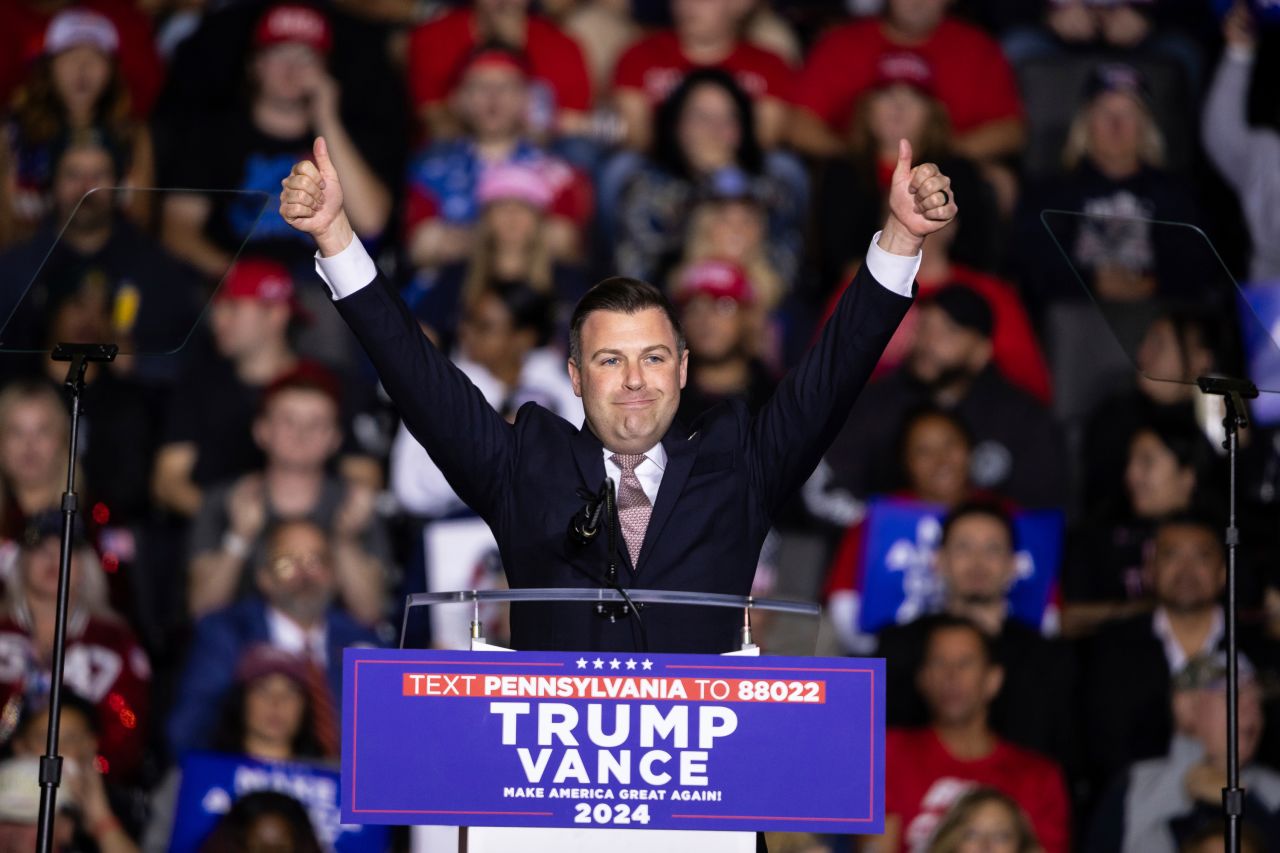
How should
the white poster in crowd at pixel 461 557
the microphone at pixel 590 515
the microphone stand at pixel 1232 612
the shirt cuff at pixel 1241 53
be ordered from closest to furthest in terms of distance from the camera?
the microphone at pixel 590 515
the microphone stand at pixel 1232 612
the white poster in crowd at pixel 461 557
the shirt cuff at pixel 1241 53

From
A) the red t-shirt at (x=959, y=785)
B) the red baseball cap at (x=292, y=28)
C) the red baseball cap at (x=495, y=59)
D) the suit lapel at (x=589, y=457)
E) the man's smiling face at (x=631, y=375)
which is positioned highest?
the red baseball cap at (x=292, y=28)

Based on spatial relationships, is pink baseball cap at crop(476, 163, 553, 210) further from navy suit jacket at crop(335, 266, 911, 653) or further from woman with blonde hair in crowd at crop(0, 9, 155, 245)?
navy suit jacket at crop(335, 266, 911, 653)

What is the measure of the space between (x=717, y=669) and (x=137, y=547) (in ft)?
12.9

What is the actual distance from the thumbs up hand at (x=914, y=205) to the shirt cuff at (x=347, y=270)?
85 centimetres

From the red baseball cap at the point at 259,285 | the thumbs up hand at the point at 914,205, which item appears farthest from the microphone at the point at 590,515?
the red baseball cap at the point at 259,285

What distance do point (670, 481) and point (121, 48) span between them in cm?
518

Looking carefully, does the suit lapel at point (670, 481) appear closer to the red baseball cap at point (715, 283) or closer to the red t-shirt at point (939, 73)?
the red baseball cap at point (715, 283)

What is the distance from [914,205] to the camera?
3.25 metres

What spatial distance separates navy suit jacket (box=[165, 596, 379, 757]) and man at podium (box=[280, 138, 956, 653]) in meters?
A: 2.66

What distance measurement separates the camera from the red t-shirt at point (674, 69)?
7586 mm

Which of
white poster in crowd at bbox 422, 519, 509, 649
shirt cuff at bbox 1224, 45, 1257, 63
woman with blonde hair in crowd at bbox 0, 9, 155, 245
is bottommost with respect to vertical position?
white poster in crowd at bbox 422, 519, 509, 649

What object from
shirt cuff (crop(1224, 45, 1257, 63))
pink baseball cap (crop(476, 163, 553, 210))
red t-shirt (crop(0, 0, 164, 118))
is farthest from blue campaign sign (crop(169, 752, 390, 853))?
shirt cuff (crop(1224, 45, 1257, 63))

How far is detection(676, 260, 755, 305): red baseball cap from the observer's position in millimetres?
6605

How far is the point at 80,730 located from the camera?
568 centimetres
